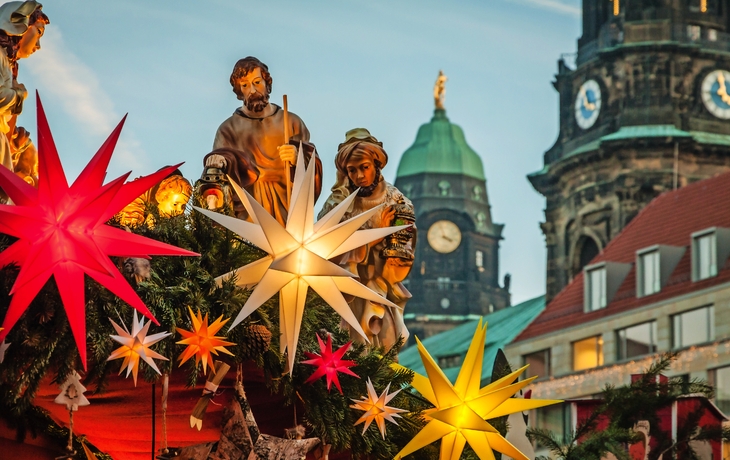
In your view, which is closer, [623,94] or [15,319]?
[15,319]

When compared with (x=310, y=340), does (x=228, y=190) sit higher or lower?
higher

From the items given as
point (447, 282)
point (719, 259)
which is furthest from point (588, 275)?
point (447, 282)

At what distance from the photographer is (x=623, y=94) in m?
97.6

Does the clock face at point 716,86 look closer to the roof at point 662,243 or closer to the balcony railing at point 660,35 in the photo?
the balcony railing at point 660,35

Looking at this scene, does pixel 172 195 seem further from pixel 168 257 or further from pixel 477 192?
pixel 477 192

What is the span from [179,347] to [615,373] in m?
58.7

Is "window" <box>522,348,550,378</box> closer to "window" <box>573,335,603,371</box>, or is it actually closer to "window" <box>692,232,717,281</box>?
"window" <box>573,335,603,371</box>

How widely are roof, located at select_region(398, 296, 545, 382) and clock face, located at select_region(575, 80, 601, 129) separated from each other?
39.5 ft

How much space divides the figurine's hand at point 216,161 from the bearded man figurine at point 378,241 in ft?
2.82

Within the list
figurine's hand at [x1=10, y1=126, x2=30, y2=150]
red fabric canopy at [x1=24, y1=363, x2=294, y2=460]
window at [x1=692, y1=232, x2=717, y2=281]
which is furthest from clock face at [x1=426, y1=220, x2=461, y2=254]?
red fabric canopy at [x1=24, y1=363, x2=294, y2=460]

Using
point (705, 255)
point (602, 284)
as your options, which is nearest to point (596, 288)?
point (602, 284)

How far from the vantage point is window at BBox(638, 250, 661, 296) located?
6738 centimetres

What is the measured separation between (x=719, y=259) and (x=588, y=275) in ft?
33.3

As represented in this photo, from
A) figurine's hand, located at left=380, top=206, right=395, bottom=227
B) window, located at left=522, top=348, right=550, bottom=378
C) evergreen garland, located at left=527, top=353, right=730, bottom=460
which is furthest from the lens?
window, located at left=522, top=348, right=550, bottom=378
